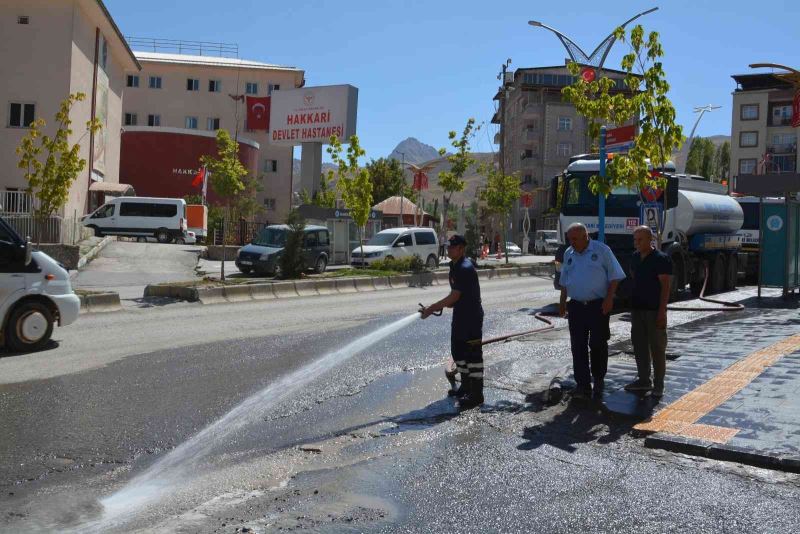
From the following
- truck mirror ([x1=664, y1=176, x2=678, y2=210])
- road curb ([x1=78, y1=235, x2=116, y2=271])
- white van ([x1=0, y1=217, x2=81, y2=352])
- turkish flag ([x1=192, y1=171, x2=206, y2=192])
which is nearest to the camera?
white van ([x1=0, y1=217, x2=81, y2=352])

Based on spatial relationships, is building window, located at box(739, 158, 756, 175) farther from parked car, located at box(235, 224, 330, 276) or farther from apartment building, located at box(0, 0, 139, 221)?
apartment building, located at box(0, 0, 139, 221)

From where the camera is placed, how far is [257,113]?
67.8 m

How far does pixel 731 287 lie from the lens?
2494 cm

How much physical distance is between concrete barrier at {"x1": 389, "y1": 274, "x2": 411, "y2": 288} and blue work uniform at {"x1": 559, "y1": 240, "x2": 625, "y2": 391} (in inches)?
694

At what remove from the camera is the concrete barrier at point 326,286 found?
23.0m

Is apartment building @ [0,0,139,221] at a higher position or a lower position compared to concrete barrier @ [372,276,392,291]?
higher

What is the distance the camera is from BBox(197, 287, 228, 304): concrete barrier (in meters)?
19.2

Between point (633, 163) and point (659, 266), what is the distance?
523 centimetres

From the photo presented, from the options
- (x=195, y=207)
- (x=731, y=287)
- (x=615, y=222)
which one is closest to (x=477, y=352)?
(x=615, y=222)

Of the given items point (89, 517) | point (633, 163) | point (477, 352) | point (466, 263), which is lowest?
point (89, 517)

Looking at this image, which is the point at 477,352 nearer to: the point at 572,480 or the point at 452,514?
the point at 572,480

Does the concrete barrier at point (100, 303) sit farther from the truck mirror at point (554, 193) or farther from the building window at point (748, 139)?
the building window at point (748, 139)

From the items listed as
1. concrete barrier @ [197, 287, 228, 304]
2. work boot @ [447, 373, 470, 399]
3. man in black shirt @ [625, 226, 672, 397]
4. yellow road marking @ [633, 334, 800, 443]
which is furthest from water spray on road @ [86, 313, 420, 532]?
concrete barrier @ [197, 287, 228, 304]

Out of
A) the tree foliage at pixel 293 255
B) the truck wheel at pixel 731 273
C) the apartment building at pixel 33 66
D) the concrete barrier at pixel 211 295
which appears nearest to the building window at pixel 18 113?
the apartment building at pixel 33 66
